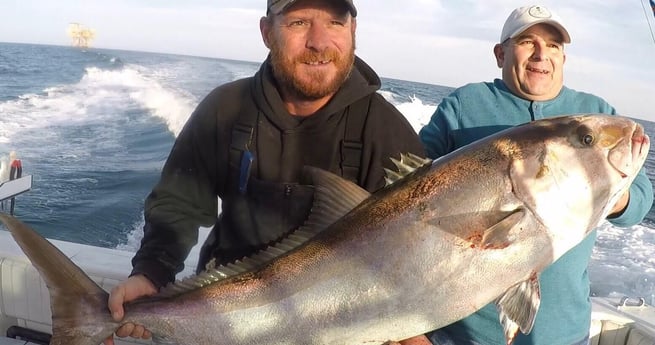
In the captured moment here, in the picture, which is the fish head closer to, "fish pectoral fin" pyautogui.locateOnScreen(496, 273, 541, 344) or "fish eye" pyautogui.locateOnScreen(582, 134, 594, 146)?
"fish eye" pyautogui.locateOnScreen(582, 134, 594, 146)

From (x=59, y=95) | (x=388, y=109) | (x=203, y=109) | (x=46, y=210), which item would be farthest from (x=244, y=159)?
(x=59, y=95)

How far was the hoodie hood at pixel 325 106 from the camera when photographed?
256cm

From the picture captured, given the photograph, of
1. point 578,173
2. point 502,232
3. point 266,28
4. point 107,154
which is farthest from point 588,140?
point 107,154

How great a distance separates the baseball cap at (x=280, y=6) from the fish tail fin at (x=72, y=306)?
4.70ft

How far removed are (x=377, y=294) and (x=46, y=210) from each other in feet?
29.6

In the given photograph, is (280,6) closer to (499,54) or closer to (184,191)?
(184,191)

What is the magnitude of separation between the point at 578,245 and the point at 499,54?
115cm

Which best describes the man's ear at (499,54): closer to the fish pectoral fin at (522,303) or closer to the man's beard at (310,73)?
the man's beard at (310,73)

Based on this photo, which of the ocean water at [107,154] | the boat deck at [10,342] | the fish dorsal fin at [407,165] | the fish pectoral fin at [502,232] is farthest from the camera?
the ocean water at [107,154]

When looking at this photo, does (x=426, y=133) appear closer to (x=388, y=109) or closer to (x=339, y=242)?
(x=388, y=109)

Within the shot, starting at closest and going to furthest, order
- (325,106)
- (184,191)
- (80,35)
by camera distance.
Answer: (325,106) < (184,191) < (80,35)

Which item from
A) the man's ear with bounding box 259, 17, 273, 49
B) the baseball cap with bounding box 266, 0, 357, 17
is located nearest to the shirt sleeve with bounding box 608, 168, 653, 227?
the baseball cap with bounding box 266, 0, 357, 17

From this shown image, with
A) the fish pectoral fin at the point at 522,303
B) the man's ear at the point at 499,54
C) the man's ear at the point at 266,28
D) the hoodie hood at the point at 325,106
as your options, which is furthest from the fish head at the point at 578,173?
the man's ear at the point at 266,28

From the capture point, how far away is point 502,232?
186cm
